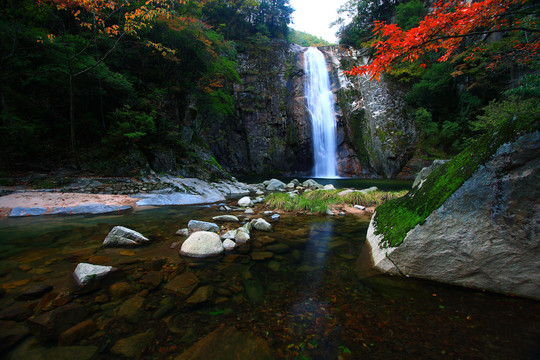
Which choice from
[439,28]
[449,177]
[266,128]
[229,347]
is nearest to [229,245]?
[229,347]

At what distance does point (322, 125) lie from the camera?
23188 millimetres

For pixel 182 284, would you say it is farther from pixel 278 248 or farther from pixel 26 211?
pixel 26 211

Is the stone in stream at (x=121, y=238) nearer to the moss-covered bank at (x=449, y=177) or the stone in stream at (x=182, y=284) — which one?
the stone in stream at (x=182, y=284)

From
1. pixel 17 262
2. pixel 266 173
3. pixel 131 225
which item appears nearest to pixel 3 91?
pixel 131 225

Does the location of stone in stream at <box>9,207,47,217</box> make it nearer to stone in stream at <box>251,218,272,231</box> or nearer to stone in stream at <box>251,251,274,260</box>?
stone in stream at <box>251,218,272,231</box>

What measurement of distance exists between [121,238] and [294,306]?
116 inches

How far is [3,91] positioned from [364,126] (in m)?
24.5

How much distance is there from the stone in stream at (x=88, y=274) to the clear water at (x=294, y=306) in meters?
0.10

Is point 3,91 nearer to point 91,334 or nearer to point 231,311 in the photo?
point 91,334

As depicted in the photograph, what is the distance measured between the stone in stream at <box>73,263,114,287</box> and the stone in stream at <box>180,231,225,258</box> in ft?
2.96

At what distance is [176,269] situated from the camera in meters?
2.51

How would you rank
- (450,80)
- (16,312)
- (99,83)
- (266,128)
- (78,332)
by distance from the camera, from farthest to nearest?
1. (266,128)
2. (450,80)
3. (99,83)
4. (16,312)
5. (78,332)

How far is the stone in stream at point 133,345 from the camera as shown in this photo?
1328 millimetres

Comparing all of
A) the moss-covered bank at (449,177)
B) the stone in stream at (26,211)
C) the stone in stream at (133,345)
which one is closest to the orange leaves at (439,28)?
the moss-covered bank at (449,177)
